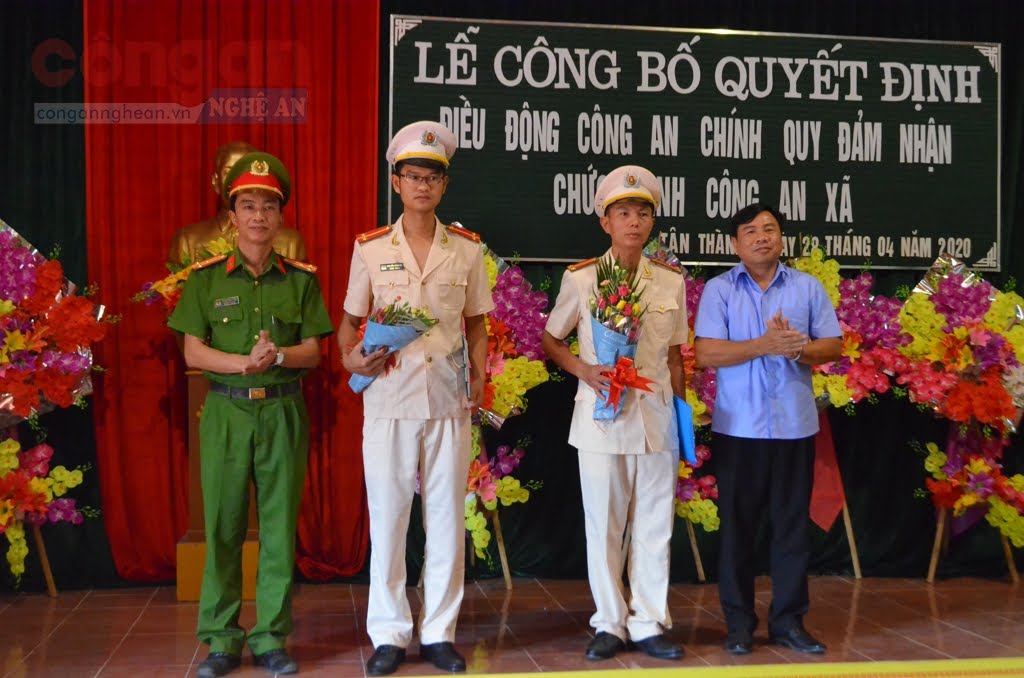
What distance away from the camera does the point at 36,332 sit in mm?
4227

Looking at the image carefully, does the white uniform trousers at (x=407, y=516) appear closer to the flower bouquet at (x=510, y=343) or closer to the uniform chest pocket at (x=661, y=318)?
the uniform chest pocket at (x=661, y=318)

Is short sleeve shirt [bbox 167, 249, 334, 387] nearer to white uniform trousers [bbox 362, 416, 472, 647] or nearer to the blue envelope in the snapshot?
white uniform trousers [bbox 362, 416, 472, 647]

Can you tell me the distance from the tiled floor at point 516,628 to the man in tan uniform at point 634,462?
0.51ft

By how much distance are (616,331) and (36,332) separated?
237cm

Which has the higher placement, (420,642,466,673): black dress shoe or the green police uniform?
the green police uniform

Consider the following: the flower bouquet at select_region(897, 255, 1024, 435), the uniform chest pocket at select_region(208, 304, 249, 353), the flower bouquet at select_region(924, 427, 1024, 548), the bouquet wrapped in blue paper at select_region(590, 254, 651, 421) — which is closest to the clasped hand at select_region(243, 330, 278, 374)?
the uniform chest pocket at select_region(208, 304, 249, 353)

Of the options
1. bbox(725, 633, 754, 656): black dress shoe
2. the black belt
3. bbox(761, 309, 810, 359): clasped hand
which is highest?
bbox(761, 309, 810, 359): clasped hand

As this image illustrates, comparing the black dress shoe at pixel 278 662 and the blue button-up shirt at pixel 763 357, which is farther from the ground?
the blue button-up shirt at pixel 763 357

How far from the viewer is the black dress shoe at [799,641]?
12.2 feet

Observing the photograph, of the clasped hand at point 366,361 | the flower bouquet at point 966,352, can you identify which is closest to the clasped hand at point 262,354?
the clasped hand at point 366,361

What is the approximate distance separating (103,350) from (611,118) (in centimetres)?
260

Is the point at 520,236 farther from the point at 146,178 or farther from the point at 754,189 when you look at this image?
the point at 146,178

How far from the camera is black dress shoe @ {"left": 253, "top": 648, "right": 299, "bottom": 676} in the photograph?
348 centimetres

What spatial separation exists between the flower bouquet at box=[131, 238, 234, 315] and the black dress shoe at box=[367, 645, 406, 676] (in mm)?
1709
